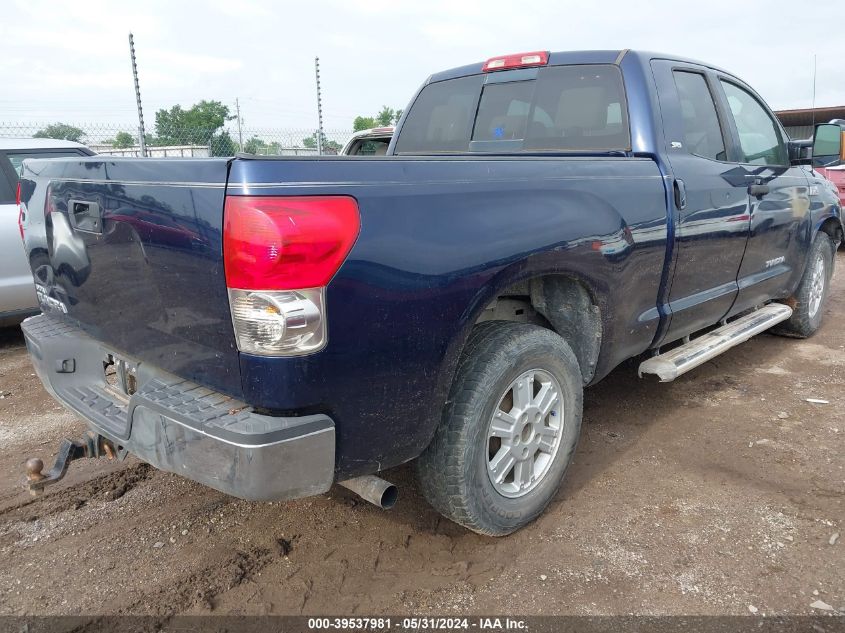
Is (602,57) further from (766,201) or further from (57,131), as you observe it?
(57,131)

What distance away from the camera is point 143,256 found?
215cm

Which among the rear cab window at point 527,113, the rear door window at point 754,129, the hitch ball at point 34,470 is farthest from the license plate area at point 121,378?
the rear door window at point 754,129

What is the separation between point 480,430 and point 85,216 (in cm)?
161

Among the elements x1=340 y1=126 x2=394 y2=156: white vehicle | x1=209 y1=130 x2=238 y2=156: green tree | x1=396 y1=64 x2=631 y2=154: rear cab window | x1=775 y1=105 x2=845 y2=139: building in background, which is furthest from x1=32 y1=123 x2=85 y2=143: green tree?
x1=775 y1=105 x2=845 y2=139: building in background

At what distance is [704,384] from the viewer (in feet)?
15.0

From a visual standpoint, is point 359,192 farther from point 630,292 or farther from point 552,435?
point 630,292

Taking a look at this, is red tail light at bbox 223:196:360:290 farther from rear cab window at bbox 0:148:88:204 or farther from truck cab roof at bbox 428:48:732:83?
rear cab window at bbox 0:148:88:204

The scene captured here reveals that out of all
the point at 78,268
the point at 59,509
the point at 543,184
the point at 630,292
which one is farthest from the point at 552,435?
the point at 59,509

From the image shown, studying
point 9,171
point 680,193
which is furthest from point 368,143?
point 680,193

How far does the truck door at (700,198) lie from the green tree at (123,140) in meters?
8.48

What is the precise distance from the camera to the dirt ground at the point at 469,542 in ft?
7.75

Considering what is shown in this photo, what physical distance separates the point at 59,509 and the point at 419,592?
1.74 metres

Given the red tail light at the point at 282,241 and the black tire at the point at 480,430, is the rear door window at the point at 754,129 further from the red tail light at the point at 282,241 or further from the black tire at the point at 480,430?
the red tail light at the point at 282,241

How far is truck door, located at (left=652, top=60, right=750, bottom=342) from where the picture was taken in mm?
3355
